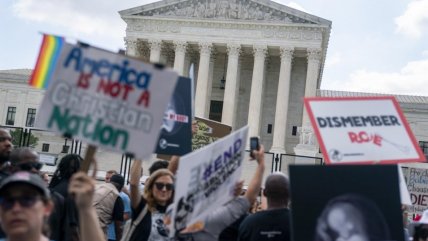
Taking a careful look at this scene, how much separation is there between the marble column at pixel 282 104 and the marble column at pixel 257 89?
1690mm

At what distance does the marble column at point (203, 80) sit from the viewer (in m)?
51.4

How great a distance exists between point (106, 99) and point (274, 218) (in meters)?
2.10

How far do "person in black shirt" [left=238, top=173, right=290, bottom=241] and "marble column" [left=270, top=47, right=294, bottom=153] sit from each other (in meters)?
45.4

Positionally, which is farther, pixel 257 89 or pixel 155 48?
pixel 155 48

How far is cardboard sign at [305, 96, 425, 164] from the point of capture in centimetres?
562

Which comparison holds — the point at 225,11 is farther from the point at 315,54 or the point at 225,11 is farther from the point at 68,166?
the point at 68,166

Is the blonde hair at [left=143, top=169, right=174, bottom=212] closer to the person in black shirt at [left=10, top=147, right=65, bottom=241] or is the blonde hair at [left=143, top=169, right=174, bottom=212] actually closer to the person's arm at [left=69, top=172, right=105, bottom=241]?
the person in black shirt at [left=10, top=147, right=65, bottom=241]

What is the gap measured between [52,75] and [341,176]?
2085mm

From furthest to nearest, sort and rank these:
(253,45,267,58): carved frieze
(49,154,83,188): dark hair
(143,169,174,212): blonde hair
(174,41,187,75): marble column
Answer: (174,41,187,75): marble column → (253,45,267,58): carved frieze → (49,154,83,188): dark hair → (143,169,174,212): blonde hair

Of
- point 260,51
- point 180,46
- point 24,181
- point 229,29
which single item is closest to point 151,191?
point 24,181

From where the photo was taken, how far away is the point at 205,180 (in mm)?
4164

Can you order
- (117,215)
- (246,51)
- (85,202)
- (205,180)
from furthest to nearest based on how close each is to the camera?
(246,51) < (117,215) < (205,180) < (85,202)

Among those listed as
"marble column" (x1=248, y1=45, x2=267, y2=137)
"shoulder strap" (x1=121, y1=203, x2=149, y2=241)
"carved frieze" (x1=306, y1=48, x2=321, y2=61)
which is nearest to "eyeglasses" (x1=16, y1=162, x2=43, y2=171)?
"shoulder strap" (x1=121, y1=203, x2=149, y2=241)

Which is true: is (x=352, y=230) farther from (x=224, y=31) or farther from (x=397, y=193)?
(x=224, y=31)
